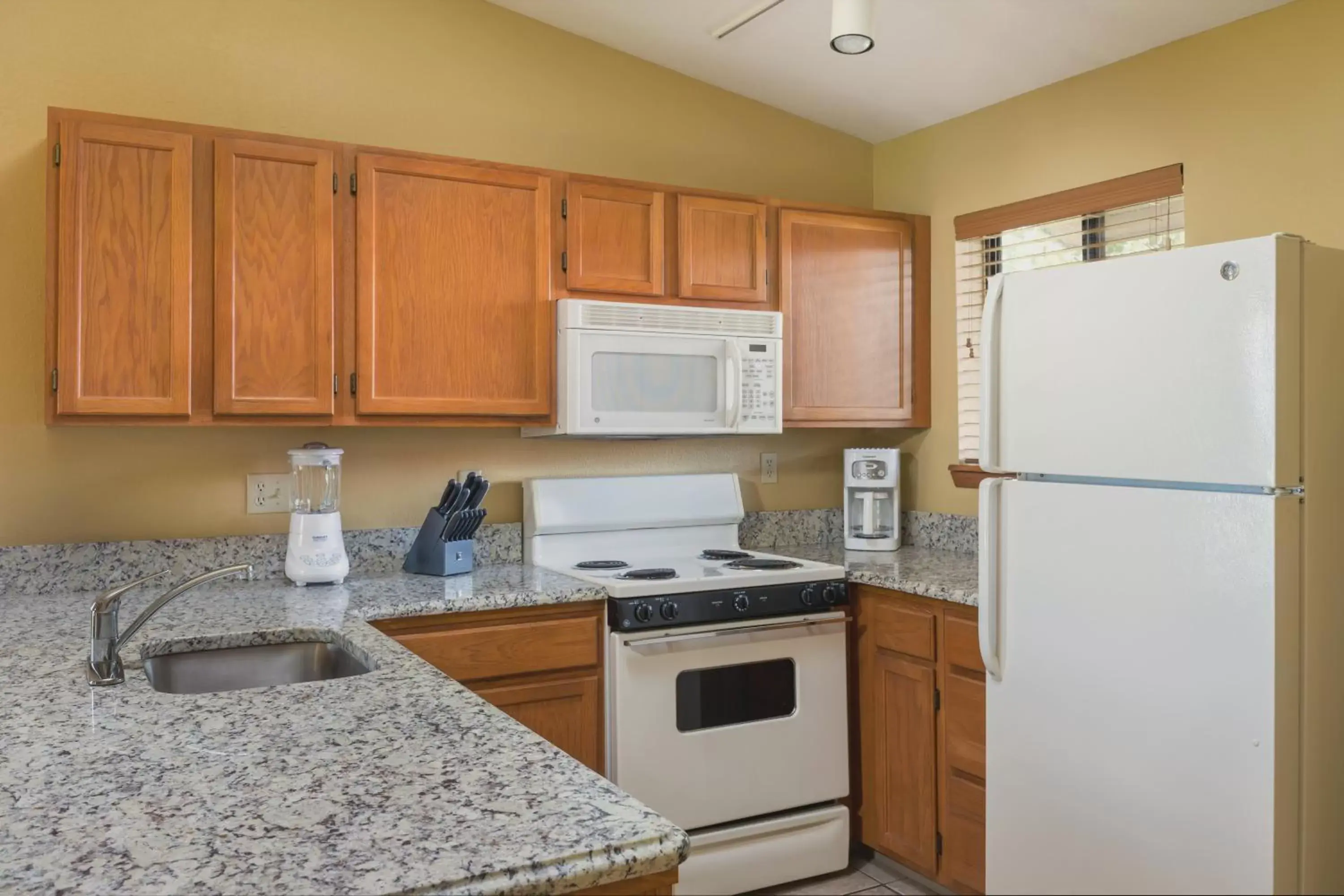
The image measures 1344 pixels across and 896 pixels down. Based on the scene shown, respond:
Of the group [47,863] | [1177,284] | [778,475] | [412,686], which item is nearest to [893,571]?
[778,475]

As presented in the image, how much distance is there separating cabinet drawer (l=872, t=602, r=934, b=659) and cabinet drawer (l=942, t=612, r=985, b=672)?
0.06 meters

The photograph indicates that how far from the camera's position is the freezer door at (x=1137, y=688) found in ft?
5.56

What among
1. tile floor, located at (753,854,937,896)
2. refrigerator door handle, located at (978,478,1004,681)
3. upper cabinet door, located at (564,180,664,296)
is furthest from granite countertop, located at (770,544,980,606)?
upper cabinet door, located at (564,180,664,296)

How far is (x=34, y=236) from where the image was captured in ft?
8.42

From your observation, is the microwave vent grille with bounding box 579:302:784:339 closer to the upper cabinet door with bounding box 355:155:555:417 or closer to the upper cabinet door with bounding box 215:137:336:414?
the upper cabinet door with bounding box 355:155:555:417

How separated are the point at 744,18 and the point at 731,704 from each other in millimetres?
1935

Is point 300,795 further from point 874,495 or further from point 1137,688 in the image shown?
point 874,495

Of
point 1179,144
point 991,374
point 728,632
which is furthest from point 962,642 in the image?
point 1179,144

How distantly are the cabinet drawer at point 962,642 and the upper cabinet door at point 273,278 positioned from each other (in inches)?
66.9

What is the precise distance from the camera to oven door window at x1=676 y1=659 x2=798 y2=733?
268cm

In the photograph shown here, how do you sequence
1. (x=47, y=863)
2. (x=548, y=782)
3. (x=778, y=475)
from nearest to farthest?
(x=47, y=863) → (x=548, y=782) → (x=778, y=475)

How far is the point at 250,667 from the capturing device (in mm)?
2047

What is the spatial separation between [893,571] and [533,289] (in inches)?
51.3

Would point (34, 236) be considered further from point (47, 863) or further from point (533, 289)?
point (47, 863)
